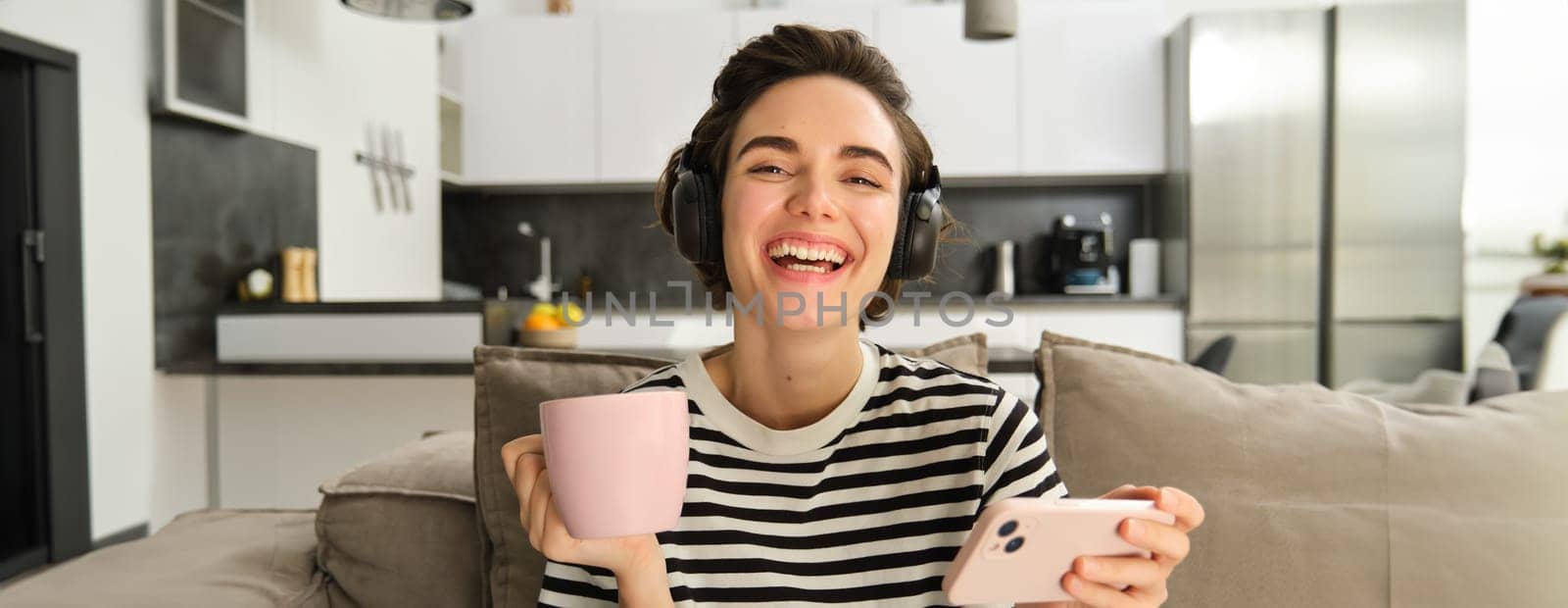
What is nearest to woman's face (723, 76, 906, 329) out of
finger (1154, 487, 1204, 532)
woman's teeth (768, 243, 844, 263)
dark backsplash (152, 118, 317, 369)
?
woman's teeth (768, 243, 844, 263)

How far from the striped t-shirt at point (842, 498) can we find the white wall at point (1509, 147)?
142 inches

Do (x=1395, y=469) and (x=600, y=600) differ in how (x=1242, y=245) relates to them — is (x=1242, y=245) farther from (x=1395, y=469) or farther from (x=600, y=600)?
(x=600, y=600)

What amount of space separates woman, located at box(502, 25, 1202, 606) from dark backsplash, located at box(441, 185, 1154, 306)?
4.12 meters

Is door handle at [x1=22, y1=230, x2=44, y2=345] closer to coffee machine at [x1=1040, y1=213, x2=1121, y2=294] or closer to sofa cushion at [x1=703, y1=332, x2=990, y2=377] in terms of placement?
sofa cushion at [x1=703, y1=332, x2=990, y2=377]

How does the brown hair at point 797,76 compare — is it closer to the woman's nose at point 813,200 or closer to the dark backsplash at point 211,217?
the woman's nose at point 813,200

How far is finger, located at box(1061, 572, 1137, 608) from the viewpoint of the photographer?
2.42ft

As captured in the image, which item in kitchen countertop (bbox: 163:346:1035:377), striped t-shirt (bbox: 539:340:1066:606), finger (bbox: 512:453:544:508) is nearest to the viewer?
finger (bbox: 512:453:544:508)

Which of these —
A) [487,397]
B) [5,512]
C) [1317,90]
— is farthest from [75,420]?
[1317,90]

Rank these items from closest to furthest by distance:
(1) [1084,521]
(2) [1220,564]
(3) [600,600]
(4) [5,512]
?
(1) [1084,521] < (3) [600,600] < (2) [1220,564] < (4) [5,512]

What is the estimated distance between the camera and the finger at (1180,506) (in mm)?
731

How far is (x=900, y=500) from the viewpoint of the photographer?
997 millimetres

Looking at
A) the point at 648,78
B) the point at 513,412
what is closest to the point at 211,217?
the point at 648,78

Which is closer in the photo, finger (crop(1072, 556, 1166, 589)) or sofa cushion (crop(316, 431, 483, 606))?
finger (crop(1072, 556, 1166, 589))

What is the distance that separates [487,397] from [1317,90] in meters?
4.29
